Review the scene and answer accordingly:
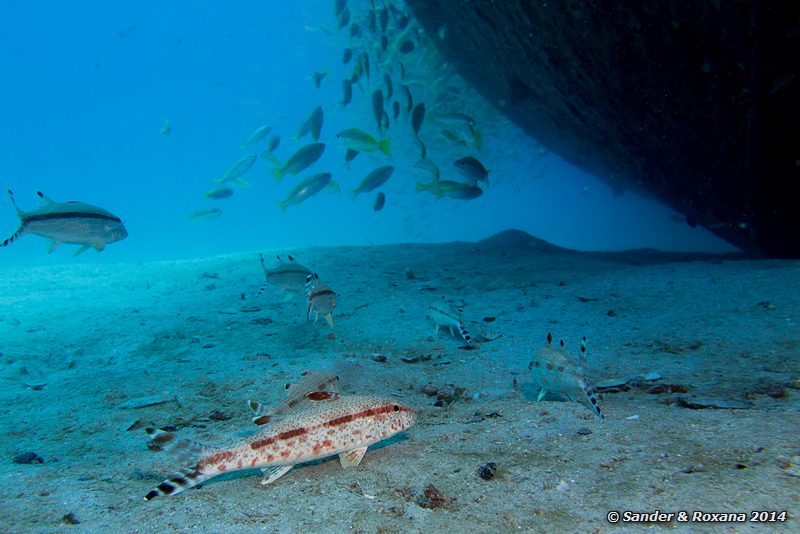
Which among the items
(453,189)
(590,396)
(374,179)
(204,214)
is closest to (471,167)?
Answer: (453,189)

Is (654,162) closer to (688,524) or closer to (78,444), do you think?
(688,524)

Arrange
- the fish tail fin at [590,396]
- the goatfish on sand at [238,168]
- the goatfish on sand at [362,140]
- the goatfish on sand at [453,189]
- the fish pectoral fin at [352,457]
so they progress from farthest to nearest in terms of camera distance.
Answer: the goatfish on sand at [238,168]
the goatfish on sand at [453,189]
the goatfish on sand at [362,140]
the fish tail fin at [590,396]
the fish pectoral fin at [352,457]

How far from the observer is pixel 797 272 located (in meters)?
→ 6.00

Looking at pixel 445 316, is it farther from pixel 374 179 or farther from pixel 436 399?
pixel 374 179

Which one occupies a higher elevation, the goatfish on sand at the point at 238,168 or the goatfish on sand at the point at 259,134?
the goatfish on sand at the point at 259,134

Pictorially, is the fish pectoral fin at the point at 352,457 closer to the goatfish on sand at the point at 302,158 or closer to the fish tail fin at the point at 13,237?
the fish tail fin at the point at 13,237

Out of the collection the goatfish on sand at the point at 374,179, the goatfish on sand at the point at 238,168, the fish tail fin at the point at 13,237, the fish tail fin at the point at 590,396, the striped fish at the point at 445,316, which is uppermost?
the goatfish on sand at the point at 238,168

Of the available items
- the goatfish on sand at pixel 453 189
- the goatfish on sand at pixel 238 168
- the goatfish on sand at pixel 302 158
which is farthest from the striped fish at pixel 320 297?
the goatfish on sand at pixel 238 168

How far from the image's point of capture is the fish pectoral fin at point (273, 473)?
2.39 metres

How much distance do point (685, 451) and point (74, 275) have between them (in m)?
14.1

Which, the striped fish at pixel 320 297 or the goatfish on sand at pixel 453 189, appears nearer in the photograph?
the striped fish at pixel 320 297

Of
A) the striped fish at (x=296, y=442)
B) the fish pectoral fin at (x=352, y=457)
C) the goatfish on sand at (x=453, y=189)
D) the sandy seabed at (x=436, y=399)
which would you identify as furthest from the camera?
the goatfish on sand at (x=453, y=189)

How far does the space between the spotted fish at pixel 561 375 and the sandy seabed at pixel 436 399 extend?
0.19 metres

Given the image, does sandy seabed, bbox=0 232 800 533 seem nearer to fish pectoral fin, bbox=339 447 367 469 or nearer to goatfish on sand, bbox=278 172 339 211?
fish pectoral fin, bbox=339 447 367 469
